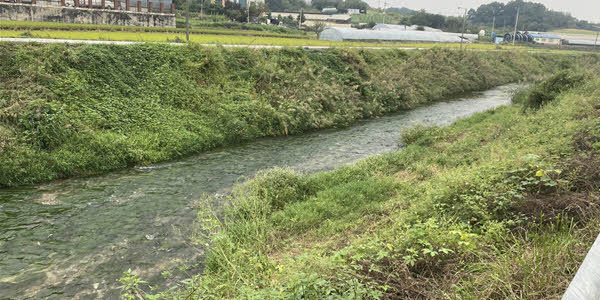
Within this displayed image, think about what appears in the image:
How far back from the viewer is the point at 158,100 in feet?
56.7

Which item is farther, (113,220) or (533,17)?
(533,17)

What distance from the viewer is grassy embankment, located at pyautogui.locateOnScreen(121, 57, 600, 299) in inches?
188

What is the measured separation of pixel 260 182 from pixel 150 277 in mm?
4120

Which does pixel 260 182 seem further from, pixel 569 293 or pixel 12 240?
pixel 569 293

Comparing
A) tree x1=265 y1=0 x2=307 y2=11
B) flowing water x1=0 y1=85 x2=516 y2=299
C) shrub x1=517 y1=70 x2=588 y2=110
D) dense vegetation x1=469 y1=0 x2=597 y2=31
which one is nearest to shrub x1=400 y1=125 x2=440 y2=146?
flowing water x1=0 y1=85 x2=516 y2=299

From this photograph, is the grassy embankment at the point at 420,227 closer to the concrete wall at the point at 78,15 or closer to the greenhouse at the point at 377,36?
the concrete wall at the point at 78,15

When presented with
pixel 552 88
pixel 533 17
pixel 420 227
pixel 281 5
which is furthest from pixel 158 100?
pixel 533 17

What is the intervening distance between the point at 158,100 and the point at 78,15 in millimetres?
25023

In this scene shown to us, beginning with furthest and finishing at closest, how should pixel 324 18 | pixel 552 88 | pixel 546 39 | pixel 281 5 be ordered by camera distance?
pixel 281 5, pixel 324 18, pixel 546 39, pixel 552 88

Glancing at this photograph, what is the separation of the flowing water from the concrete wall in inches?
1072

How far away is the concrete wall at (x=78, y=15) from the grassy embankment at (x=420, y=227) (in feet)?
107

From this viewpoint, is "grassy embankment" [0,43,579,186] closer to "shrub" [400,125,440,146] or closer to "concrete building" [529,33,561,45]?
"shrub" [400,125,440,146]

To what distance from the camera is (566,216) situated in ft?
18.1

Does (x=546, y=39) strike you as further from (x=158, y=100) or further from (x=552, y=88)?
(x=158, y=100)
